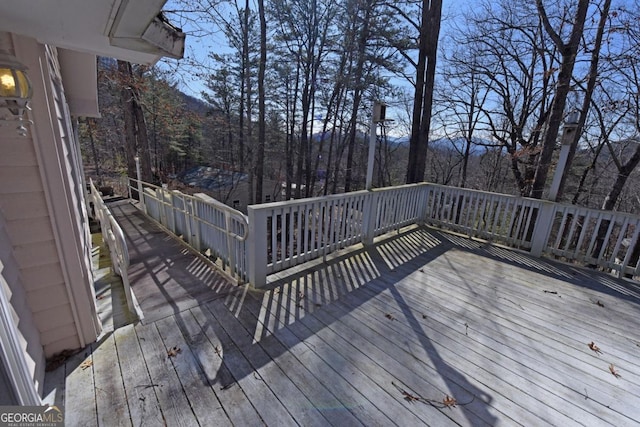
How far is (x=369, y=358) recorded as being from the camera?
2076mm

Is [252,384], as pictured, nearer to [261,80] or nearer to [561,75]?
[561,75]

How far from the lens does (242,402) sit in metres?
1.67

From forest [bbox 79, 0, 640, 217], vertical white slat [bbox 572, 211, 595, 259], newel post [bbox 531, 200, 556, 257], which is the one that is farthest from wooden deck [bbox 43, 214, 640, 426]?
forest [bbox 79, 0, 640, 217]

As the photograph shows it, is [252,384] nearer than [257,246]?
Yes

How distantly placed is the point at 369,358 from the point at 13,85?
265 centimetres

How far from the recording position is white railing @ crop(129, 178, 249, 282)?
3129 mm

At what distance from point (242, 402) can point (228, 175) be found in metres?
18.8

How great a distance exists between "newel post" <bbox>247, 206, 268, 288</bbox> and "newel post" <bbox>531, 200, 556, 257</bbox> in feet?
13.5

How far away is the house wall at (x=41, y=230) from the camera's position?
1.58 m

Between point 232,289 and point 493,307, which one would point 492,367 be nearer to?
point 493,307

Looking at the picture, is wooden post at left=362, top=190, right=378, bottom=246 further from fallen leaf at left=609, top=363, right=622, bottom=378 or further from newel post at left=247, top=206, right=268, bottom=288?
fallen leaf at left=609, top=363, right=622, bottom=378

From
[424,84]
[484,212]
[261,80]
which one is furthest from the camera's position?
[261,80]

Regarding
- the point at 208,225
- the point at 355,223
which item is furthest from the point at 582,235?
the point at 208,225

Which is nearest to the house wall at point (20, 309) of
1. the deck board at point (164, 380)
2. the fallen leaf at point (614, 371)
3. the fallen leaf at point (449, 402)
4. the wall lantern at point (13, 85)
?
the wall lantern at point (13, 85)
